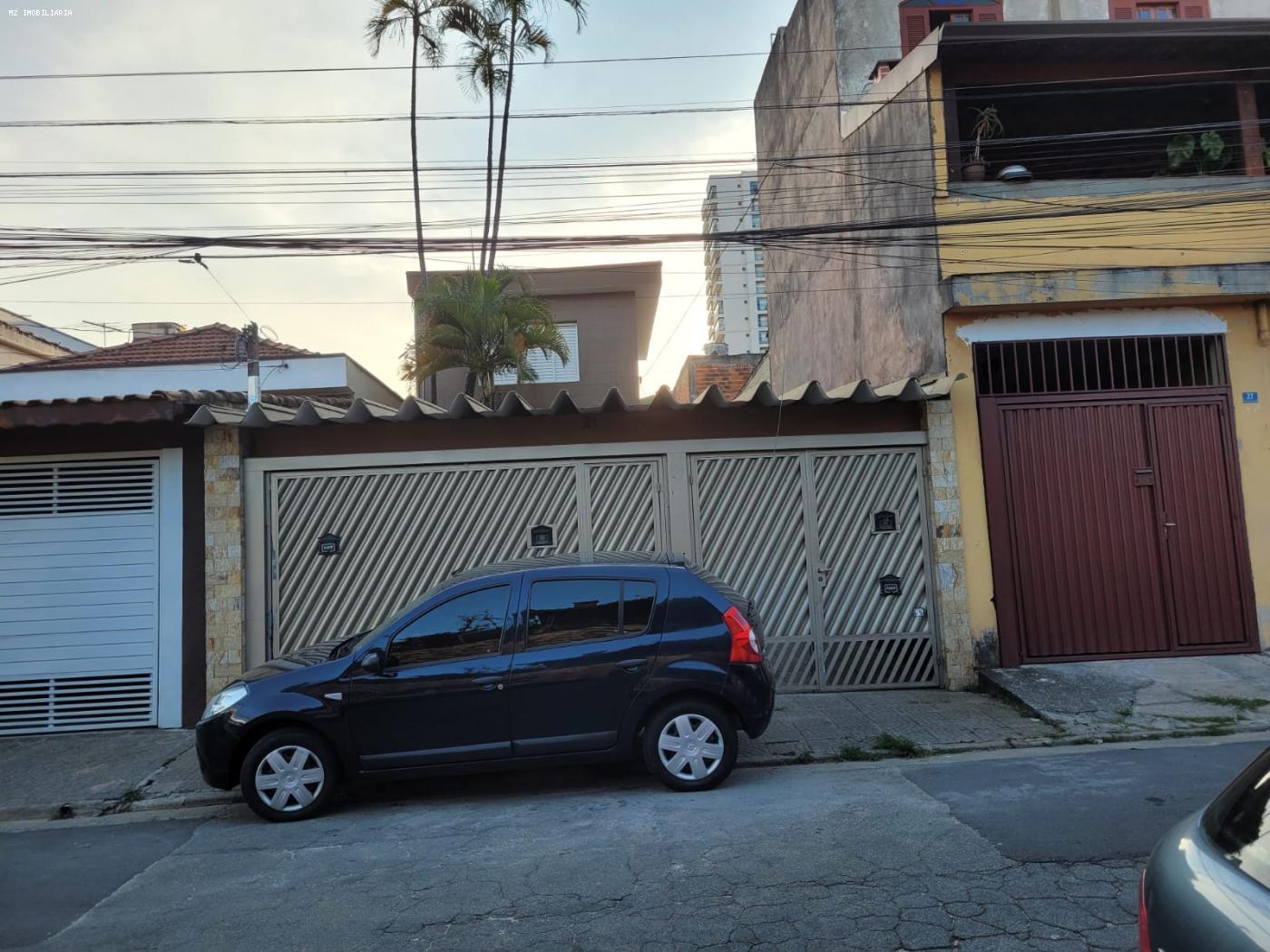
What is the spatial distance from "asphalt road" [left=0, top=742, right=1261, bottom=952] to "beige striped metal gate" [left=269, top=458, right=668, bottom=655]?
8.99 feet

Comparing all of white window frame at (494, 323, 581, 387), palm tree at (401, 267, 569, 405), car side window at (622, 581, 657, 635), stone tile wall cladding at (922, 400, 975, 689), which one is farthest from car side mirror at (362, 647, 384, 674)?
white window frame at (494, 323, 581, 387)

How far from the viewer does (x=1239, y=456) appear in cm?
930

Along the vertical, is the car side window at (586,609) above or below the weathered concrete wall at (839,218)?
below

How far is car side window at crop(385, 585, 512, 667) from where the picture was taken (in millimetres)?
5945

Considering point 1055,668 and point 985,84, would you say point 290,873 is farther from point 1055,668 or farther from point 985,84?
point 985,84

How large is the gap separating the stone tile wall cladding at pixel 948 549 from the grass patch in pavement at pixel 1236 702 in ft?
6.36

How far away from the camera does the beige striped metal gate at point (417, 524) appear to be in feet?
29.2

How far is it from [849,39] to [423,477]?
9.24m

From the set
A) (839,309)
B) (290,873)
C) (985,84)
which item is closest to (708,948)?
(290,873)

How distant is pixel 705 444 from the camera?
9086 millimetres

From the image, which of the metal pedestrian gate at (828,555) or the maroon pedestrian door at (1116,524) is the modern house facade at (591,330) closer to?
the metal pedestrian gate at (828,555)

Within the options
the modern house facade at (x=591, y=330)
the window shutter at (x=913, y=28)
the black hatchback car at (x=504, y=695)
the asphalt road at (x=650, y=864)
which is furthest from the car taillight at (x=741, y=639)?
the modern house facade at (x=591, y=330)

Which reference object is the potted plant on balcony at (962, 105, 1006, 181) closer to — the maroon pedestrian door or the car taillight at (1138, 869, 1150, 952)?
the maroon pedestrian door

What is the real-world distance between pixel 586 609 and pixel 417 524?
3439 mm
